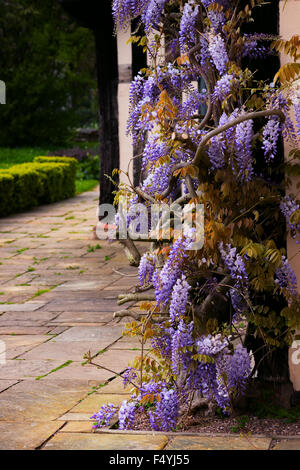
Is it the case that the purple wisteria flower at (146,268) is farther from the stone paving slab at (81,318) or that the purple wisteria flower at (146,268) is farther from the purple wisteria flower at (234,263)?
the stone paving slab at (81,318)

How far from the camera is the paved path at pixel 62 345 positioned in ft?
10.8


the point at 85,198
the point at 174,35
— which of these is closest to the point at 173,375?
the point at 174,35

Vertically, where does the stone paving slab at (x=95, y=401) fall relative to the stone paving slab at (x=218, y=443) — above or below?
below

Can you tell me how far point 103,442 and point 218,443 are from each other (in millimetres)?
472

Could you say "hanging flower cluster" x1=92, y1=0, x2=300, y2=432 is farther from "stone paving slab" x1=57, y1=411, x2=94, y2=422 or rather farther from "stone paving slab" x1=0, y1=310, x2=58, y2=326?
"stone paving slab" x1=0, y1=310, x2=58, y2=326

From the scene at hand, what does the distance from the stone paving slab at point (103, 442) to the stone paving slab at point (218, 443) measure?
6cm

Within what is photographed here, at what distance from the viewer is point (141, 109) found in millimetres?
3658

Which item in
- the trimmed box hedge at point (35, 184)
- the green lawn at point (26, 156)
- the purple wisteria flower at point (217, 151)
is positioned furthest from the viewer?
the green lawn at point (26, 156)

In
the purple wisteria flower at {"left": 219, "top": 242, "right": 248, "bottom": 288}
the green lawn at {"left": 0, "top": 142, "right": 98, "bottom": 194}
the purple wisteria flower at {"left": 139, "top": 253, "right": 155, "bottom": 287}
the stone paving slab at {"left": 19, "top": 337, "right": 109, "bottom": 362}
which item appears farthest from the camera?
the green lawn at {"left": 0, "top": 142, "right": 98, "bottom": 194}

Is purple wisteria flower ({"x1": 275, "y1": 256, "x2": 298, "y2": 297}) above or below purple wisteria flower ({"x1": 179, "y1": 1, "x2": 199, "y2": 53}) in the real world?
below

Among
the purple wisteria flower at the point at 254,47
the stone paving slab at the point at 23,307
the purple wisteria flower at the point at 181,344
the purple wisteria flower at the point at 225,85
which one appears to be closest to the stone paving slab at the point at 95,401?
the purple wisteria flower at the point at 181,344

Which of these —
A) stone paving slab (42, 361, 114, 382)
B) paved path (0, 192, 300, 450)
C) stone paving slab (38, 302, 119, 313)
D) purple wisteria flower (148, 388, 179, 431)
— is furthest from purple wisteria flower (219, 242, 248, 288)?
stone paving slab (38, 302, 119, 313)

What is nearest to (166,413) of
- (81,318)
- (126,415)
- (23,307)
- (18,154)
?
(126,415)

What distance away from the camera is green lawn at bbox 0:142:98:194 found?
1662 centimetres
